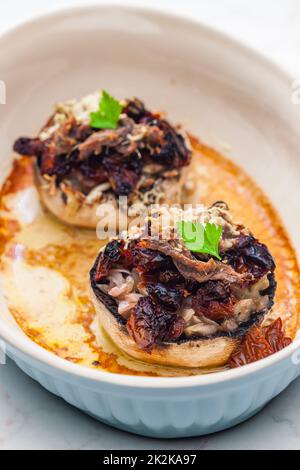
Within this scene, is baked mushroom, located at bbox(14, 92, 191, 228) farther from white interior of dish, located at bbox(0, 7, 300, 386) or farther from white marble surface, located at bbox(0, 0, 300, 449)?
white marble surface, located at bbox(0, 0, 300, 449)

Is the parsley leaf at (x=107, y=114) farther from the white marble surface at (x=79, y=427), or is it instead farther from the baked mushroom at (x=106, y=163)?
the white marble surface at (x=79, y=427)

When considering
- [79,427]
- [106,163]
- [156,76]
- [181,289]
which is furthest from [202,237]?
[156,76]

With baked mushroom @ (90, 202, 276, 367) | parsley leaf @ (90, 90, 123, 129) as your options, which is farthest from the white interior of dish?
baked mushroom @ (90, 202, 276, 367)

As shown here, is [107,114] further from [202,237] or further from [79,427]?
[79,427]

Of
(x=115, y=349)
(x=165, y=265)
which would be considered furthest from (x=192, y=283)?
(x=115, y=349)

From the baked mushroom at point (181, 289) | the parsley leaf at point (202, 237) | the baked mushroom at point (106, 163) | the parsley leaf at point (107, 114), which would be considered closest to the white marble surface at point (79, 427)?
the baked mushroom at point (181, 289)

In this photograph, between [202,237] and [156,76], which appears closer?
[202,237]

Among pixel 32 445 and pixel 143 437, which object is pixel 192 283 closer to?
pixel 143 437
